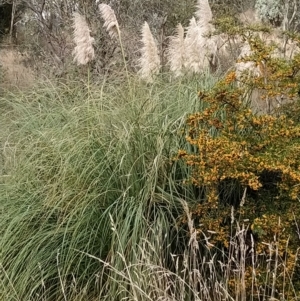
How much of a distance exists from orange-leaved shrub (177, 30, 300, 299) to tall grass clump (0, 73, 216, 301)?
25 cm

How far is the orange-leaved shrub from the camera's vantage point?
3.04 metres

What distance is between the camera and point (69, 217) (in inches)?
138

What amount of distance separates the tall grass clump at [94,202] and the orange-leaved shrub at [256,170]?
249mm

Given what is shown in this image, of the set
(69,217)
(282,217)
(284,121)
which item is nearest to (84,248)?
(69,217)

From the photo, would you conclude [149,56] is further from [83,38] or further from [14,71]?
[14,71]

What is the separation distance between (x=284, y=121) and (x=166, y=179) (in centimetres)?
84

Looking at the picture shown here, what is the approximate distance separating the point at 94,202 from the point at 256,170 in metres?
1.05

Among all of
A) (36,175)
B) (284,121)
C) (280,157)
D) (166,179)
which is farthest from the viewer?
(36,175)

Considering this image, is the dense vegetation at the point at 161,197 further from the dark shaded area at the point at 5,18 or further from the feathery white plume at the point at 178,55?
the dark shaded area at the point at 5,18

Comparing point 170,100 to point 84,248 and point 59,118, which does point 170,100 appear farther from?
point 84,248

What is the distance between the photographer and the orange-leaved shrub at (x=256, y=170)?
3.04m

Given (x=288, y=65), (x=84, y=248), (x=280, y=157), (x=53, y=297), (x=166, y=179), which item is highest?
(x=288, y=65)

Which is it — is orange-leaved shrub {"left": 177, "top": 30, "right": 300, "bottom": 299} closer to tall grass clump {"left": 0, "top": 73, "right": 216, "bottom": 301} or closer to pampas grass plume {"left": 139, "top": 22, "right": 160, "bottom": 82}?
tall grass clump {"left": 0, "top": 73, "right": 216, "bottom": 301}

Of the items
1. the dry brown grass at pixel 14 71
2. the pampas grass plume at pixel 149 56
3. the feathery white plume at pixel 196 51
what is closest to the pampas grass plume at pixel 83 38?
the pampas grass plume at pixel 149 56
